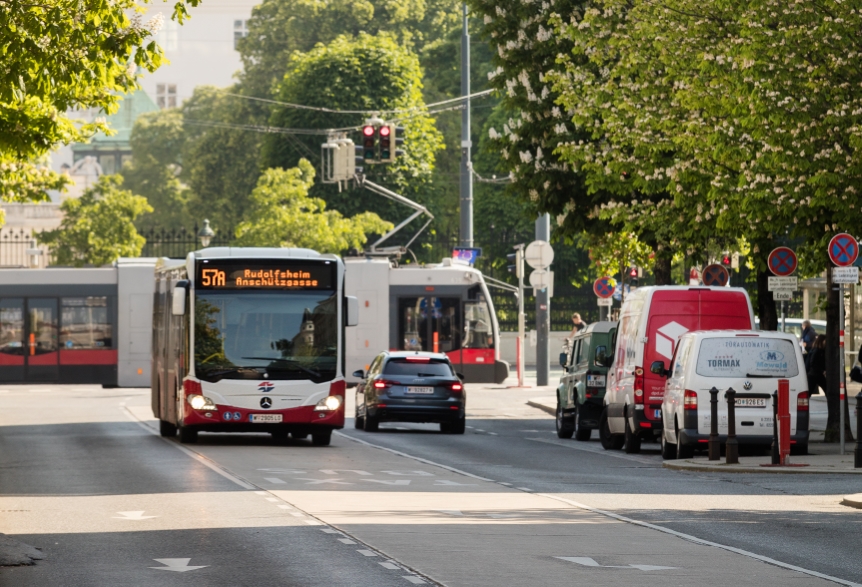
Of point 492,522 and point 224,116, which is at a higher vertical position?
point 224,116

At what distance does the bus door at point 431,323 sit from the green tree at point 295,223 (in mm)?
17125

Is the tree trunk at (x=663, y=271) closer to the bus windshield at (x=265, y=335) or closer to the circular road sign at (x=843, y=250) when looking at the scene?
the bus windshield at (x=265, y=335)

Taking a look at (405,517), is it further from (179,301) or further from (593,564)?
(179,301)

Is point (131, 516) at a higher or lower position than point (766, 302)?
lower

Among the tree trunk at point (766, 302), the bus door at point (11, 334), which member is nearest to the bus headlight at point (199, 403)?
the tree trunk at point (766, 302)

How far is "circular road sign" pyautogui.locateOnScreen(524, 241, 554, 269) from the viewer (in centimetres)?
4675

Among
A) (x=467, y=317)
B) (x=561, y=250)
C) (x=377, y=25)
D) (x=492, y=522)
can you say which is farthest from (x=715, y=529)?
(x=377, y=25)

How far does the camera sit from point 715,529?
49.5 ft

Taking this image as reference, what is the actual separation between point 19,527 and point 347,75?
5957cm

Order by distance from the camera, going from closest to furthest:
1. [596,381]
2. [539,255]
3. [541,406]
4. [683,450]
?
[683,450], [596,381], [541,406], [539,255]

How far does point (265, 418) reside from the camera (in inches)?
1024

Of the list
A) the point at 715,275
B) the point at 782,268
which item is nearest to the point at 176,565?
the point at 782,268

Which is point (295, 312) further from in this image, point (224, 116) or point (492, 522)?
point (224, 116)

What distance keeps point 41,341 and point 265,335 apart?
2094 centimetres
